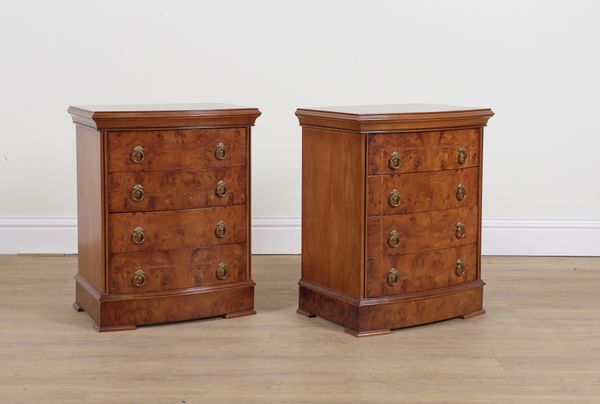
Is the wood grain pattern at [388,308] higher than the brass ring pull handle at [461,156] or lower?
lower

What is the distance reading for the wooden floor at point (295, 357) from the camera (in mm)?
3025

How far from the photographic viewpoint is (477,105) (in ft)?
16.9

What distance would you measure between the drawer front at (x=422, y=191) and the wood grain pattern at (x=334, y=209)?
64 millimetres

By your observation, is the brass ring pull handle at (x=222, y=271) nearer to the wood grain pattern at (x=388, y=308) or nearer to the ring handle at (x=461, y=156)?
the wood grain pattern at (x=388, y=308)

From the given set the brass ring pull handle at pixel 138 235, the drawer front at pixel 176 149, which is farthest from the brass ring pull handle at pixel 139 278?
the drawer front at pixel 176 149

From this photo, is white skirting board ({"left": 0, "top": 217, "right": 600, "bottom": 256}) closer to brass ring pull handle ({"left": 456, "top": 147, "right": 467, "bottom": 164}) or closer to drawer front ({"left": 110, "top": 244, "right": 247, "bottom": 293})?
drawer front ({"left": 110, "top": 244, "right": 247, "bottom": 293})

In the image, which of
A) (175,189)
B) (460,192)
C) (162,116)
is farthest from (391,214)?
(162,116)

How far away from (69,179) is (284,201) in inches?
44.1

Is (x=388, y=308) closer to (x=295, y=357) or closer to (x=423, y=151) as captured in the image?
(x=295, y=357)

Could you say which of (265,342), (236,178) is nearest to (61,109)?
(236,178)

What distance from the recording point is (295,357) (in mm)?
3383

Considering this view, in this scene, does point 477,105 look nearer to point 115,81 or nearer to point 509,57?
point 509,57

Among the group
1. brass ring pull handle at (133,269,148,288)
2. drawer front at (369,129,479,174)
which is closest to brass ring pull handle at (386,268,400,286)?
drawer front at (369,129,479,174)

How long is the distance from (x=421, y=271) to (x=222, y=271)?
2.50 ft
